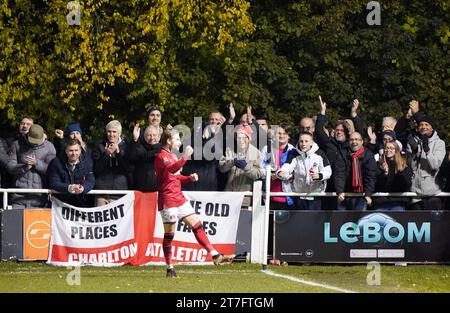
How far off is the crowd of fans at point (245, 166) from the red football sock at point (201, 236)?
1.98 m

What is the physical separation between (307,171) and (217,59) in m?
5.99

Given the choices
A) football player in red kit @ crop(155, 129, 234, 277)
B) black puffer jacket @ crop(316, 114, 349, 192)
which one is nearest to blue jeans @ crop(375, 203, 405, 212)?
black puffer jacket @ crop(316, 114, 349, 192)

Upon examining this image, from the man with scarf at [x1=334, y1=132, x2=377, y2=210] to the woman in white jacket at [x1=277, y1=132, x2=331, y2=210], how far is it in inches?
9.3

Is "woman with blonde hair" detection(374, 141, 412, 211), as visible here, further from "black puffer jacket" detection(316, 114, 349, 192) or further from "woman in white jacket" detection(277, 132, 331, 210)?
"woman in white jacket" detection(277, 132, 331, 210)

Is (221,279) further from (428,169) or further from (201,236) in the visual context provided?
(428,169)

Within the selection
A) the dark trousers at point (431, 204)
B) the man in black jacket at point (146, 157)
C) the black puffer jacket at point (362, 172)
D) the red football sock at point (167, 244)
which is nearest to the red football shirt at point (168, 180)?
the red football sock at point (167, 244)

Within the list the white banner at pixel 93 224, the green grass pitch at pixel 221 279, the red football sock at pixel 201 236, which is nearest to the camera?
the green grass pitch at pixel 221 279

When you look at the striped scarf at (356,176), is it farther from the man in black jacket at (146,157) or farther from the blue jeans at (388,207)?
the man in black jacket at (146,157)

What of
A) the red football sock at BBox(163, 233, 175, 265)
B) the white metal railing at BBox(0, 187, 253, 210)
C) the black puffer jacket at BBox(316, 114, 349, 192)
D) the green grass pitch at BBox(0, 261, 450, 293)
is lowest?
the green grass pitch at BBox(0, 261, 450, 293)

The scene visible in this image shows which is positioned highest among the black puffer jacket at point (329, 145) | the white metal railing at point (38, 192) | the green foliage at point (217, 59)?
the green foliage at point (217, 59)

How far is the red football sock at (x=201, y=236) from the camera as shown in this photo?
19.8 metres

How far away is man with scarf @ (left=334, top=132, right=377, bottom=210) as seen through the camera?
72.0 feet

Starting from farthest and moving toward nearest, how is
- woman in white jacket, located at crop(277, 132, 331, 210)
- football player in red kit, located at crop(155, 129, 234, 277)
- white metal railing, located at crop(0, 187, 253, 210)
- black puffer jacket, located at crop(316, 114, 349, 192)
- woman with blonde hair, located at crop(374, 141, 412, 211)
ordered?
1. black puffer jacket, located at crop(316, 114, 349, 192)
2. woman with blonde hair, located at crop(374, 141, 412, 211)
3. woman in white jacket, located at crop(277, 132, 331, 210)
4. white metal railing, located at crop(0, 187, 253, 210)
5. football player in red kit, located at crop(155, 129, 234, 277)

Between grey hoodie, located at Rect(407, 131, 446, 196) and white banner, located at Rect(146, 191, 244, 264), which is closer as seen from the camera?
white banner, located at Rect(146, 191, 244, 264)
